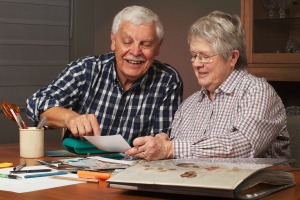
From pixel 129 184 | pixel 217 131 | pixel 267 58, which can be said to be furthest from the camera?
pixel 267 58

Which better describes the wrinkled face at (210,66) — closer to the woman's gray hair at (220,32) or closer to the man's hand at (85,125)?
the woman's gray hair at (220,32)

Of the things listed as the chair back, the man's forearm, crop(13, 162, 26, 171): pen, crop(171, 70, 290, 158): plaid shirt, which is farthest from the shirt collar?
crop(13, 162, 26, 171): pen

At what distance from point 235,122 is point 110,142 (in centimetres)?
42

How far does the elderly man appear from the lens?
8.23 feet

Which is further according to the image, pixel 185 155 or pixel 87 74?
pixel 87 74

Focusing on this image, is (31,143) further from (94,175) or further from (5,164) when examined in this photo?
(94,175)

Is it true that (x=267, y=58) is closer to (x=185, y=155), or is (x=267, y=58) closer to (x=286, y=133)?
(x=286, y=133)

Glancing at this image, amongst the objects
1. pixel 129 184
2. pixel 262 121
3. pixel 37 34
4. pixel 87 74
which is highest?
pixel 37 34

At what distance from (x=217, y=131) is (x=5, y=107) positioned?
0.78 meters

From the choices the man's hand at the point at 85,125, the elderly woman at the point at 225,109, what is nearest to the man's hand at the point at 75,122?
the man's hand at the point at 85,125

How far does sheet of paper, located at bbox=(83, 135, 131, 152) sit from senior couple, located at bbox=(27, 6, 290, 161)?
0.06 metres

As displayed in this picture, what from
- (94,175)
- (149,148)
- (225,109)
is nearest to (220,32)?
(225,109)

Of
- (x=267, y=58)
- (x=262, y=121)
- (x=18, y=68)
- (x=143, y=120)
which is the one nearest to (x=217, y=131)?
(x=262, y=121)

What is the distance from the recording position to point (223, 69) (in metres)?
2.22
